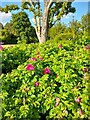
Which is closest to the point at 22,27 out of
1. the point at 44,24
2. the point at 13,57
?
the point at 44,24

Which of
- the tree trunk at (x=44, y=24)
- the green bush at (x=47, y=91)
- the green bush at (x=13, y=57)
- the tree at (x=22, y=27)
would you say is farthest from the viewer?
the tree at (x=22, y=27)

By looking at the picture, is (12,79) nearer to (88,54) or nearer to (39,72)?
(39,72)

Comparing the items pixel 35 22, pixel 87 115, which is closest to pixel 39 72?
pixel 87 115

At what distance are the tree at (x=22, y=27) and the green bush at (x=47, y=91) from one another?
2859 cm

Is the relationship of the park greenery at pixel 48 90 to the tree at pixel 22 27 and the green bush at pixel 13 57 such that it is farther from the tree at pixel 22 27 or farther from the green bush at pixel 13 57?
the tree at pixel 22 27

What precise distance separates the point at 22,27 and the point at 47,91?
31374 millimetres

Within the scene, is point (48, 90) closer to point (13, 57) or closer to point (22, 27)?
point (13, 57)

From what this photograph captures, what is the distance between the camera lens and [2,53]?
312 cm

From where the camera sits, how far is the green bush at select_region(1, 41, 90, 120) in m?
2.48

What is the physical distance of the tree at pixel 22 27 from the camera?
32031mm

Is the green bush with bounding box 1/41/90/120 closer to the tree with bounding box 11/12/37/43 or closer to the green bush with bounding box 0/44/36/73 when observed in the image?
the green bush with bounding box 0/44/36/73

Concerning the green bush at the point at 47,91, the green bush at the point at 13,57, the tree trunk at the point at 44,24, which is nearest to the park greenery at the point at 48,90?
the green bush at the point at 47,91

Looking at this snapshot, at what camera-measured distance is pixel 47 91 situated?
2.52 m

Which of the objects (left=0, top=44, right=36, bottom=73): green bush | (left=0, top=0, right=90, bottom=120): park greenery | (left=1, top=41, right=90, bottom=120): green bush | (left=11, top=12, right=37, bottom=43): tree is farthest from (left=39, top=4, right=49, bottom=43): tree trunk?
(left=11, top=12, right=37, bottom=43): tree
